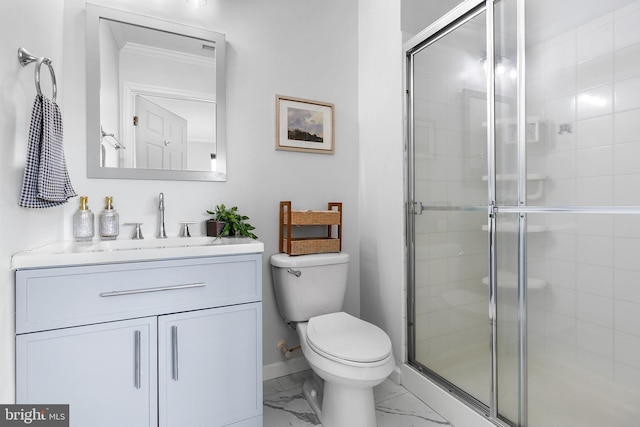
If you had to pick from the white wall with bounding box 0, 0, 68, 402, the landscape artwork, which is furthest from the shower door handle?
the white wall with bounding box 0, 0, 68, 402

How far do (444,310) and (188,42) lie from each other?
6.57ft

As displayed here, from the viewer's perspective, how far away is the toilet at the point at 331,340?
4.54 ft

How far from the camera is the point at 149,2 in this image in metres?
1.68

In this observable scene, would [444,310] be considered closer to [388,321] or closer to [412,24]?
[388,321]

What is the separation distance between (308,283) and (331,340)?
38 centimetres

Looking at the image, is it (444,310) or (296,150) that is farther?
(296,150)

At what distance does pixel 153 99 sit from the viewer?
1701 mm

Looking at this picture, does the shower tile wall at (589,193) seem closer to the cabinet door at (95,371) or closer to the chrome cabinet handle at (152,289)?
the chrome cabinet handle at (152,289)

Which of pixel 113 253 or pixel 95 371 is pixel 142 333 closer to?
pixel 95 371

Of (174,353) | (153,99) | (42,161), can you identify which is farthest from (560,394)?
(153,99)

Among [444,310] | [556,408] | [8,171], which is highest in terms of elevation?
[8,171]

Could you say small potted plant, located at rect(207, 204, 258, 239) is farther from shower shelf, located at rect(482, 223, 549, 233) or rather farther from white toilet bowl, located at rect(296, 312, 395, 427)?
shower shelf, located at rect(482, 223, 549, 233)

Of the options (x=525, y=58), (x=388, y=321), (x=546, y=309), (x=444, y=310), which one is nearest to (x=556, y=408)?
(x=546, y=309)

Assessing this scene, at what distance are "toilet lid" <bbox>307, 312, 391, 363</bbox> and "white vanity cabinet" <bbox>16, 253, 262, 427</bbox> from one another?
306 mm
